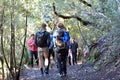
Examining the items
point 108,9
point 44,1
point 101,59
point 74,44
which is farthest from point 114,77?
point 74,44

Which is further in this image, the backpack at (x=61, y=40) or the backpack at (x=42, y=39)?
the backpack at (x=42, y=39)

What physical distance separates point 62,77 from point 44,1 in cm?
715

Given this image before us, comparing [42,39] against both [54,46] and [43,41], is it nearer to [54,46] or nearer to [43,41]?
[43,41]

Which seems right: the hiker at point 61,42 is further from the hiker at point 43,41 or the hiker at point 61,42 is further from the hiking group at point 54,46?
the hiker at point 43,41

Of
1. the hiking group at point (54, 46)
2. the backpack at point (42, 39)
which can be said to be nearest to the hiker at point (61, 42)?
the hiking group at point (54, 46)

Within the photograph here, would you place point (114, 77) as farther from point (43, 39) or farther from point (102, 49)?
point (102, 49)

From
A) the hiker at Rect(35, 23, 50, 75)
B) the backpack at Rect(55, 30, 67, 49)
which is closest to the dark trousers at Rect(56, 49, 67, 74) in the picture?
the backpack at Rect(55, 30, 67, 49)

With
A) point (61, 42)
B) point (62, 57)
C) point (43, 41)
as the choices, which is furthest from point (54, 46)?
point (43, 41)

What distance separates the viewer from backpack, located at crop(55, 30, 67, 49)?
38.0 ft

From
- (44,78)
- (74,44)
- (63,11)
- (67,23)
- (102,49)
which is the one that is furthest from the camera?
(67,23)

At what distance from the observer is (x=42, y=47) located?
1269 centimetres

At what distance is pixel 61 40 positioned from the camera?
11.7m

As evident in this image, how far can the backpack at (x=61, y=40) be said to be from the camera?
38.0 feet

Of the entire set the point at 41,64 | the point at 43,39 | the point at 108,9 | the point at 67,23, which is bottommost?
the point at 67,23
